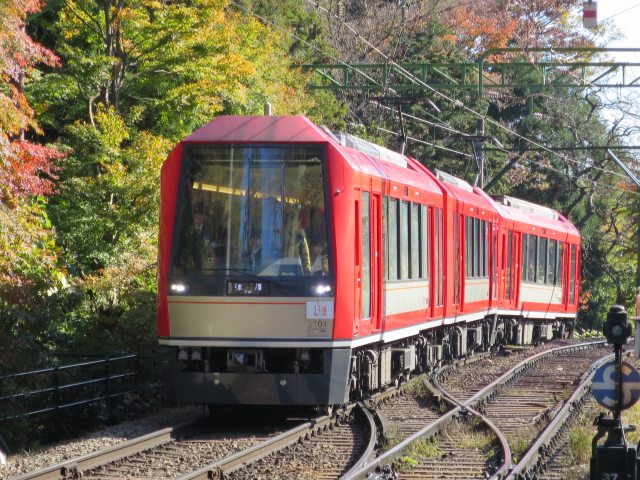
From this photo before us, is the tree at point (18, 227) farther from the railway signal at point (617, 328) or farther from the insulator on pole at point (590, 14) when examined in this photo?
the insulator on pole at point (590, 14)

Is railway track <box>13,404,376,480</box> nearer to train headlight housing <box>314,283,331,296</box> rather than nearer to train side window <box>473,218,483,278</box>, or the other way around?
train headlight housing <box>314,283,331,296</box>

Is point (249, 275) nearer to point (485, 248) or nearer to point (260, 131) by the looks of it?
point (260, 131)

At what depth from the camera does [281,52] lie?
30875 mm

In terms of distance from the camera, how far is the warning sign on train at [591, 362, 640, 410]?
8836 mm

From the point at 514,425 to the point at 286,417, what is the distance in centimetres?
280

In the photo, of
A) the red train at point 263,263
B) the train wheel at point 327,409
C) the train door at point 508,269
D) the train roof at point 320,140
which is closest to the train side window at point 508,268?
the train door at point 508,269

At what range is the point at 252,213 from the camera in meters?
12.5

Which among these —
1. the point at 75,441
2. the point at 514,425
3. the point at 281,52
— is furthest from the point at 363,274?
the point at 281,52

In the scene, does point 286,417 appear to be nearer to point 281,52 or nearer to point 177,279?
point 177,279

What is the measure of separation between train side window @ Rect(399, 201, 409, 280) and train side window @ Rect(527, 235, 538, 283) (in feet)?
43.7

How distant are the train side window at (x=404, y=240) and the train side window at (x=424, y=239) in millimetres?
1004

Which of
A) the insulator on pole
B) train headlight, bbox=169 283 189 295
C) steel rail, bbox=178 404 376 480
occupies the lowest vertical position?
steel rail, bbox=178 404 376 480

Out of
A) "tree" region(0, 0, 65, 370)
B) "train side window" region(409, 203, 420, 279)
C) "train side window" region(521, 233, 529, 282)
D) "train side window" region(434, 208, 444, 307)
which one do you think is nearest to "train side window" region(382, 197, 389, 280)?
"train side window" region(409, 203, 420, 279)

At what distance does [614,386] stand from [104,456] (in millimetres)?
4610
